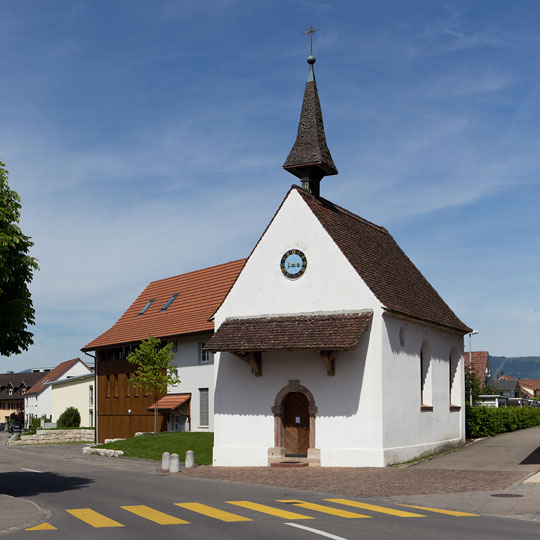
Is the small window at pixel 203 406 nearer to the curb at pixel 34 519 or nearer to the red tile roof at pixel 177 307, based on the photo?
the red tile roof at pixel 177 307

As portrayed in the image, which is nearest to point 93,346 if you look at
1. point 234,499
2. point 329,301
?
point 329,301

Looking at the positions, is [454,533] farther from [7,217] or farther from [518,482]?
[7,217]

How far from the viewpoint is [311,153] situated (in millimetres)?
30250

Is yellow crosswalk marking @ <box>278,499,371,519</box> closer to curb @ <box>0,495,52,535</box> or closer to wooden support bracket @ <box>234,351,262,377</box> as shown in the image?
curb @ <box>0,495,52,535</box>

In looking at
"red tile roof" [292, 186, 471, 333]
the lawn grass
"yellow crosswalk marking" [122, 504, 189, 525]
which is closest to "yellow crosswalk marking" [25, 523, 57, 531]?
"yellow crosswalk marking" [122, 504, 189, 525]

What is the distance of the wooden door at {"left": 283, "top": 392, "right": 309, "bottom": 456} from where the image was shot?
27.5m

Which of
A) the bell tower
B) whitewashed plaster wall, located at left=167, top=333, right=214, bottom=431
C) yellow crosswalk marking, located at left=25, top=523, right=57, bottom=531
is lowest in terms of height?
yellow crosswalk marking, located at left=25, top=523, right=57, bottom=531

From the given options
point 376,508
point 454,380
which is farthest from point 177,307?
point 376,508

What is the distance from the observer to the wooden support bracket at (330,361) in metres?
26.3

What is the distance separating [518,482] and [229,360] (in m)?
12.4

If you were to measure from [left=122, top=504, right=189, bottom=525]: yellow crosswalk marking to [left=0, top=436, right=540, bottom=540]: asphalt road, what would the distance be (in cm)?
2

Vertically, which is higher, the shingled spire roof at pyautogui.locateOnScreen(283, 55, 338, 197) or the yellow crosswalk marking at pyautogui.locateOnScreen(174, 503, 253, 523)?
the shingled spire roof at pyautogui.locateOnScreen(283, 55, 338, 197)

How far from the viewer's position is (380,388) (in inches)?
1015

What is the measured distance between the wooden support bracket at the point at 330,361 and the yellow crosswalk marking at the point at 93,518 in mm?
12519
